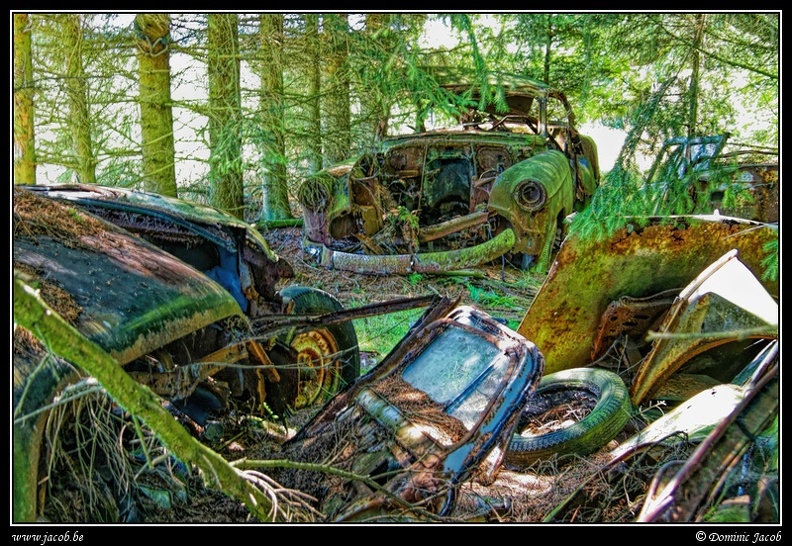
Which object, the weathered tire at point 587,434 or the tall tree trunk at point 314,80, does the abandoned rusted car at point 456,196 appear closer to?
the tall tree trunk at point 314,80

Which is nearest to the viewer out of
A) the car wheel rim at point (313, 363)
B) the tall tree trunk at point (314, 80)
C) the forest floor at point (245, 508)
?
the forest floor at point (245, 508)

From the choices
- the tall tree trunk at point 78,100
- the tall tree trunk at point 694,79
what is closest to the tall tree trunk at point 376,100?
the tall tree trunk at point 78,100

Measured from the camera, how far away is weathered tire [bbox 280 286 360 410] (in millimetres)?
4223

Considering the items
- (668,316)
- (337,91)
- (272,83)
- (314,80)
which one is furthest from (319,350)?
(314,80)

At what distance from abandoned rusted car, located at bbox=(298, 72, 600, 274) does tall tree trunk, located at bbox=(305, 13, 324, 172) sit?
643 millimetres

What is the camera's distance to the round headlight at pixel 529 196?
22.4 feet

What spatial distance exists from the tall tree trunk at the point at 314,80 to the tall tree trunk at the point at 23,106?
2.61 metres

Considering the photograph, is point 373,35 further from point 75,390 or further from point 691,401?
point 75,390

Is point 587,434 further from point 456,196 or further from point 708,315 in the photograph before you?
point 456,196

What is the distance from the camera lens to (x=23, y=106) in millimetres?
5820

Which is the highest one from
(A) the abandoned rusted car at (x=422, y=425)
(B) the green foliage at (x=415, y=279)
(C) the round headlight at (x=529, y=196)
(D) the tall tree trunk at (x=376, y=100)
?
(D) the tall tree trunk at (x=376, y=100)

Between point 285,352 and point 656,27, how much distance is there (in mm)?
2928

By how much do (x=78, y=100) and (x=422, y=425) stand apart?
5308 mm

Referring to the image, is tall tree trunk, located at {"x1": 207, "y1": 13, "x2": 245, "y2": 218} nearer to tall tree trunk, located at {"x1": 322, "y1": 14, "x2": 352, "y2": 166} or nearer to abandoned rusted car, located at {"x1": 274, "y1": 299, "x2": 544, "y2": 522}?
tall tree trunk, located at {"x1": 322, "y1": 14, "x2": 352, "y2": 166}
